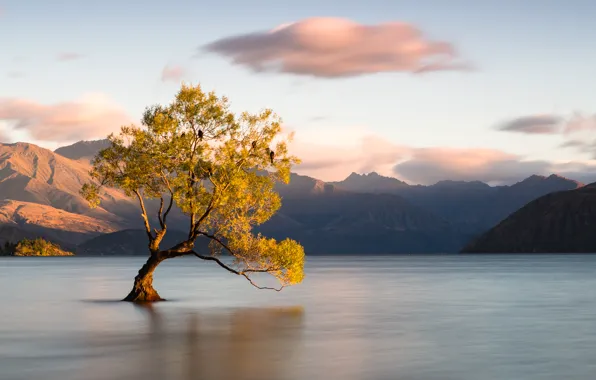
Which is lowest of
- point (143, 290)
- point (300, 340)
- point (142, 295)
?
point (300, 340)

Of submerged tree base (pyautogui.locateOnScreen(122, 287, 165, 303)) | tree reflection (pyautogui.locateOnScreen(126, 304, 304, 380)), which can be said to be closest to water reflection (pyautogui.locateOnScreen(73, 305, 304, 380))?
tree reflection (pyautogui.locateOnScreen(126, 304, 304, 380))

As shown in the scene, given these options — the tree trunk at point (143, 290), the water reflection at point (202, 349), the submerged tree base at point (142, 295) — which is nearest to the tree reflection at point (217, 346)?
the water reflection at point (202, 349)

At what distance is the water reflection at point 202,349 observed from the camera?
121 ft

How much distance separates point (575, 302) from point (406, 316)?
2658cm

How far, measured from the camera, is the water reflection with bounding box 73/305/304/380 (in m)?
36.8

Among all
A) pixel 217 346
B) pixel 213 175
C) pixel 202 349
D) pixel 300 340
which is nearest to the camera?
pixel 202 349

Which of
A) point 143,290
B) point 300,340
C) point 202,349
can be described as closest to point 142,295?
point 143,290

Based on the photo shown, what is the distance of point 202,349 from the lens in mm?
45812

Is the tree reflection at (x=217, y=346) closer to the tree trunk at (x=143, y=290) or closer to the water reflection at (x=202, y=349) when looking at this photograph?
the water reflection at (x=202, y=349)

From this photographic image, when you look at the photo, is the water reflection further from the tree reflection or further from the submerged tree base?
the submerged tree base

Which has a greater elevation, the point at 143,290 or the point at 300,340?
the point at 143,290

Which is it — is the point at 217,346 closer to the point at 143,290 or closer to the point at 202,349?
the point at 202,349

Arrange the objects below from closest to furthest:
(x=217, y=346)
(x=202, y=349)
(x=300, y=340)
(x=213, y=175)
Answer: (x=202, y=349) → (x=217, y=346) → (x=300, y=340) → (x=213, y=175)

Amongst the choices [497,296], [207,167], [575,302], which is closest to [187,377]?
[207,167]
